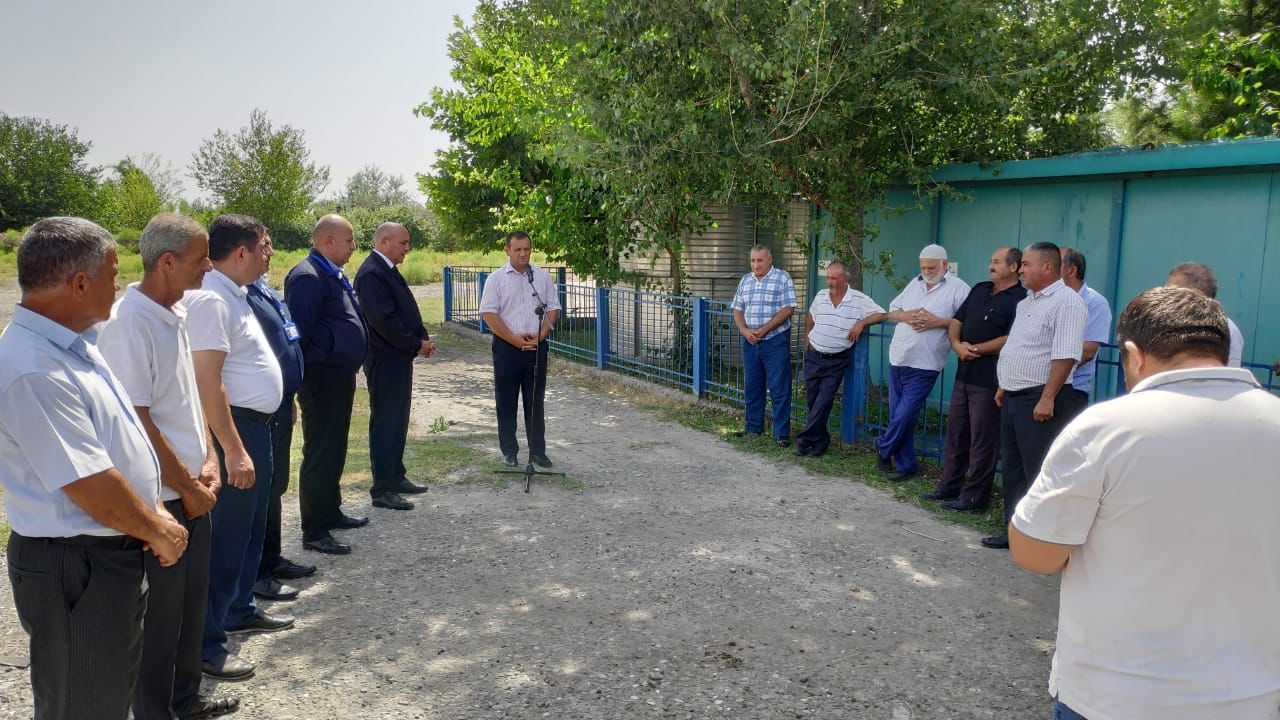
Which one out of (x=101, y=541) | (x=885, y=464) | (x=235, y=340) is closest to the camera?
(x=101, y=541)

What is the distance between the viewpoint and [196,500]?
3.20 metres

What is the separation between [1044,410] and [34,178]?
191 ft

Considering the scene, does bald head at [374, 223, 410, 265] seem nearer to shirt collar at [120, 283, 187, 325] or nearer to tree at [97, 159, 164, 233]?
shirt collar at [120, 283, 187, 325]

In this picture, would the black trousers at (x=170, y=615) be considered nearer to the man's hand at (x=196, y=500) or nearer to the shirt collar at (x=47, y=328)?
the man's hand at (x=196, y=500)

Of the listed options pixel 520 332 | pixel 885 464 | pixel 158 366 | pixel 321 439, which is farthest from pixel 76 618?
pixel 885 464

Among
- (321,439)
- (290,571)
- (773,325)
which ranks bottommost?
(290,571)

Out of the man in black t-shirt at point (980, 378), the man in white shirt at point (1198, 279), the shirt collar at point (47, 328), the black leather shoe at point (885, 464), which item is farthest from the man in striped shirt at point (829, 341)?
the shirt collar at point (47, 328)

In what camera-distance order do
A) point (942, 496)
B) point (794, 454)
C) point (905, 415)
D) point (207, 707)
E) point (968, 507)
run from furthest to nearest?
point (794, 454) < point (905, 415) < point (942, 496) < point (968, 507) < point (207, 707)

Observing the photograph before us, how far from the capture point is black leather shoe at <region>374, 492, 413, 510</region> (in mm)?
6605

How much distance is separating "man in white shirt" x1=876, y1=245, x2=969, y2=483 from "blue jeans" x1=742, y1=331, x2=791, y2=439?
1200 millimetres

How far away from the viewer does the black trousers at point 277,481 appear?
15.6 ft

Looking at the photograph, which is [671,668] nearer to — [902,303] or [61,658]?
[61,658]

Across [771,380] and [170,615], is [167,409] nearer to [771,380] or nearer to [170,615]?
[170,615]

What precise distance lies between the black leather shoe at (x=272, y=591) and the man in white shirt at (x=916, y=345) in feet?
15.6
